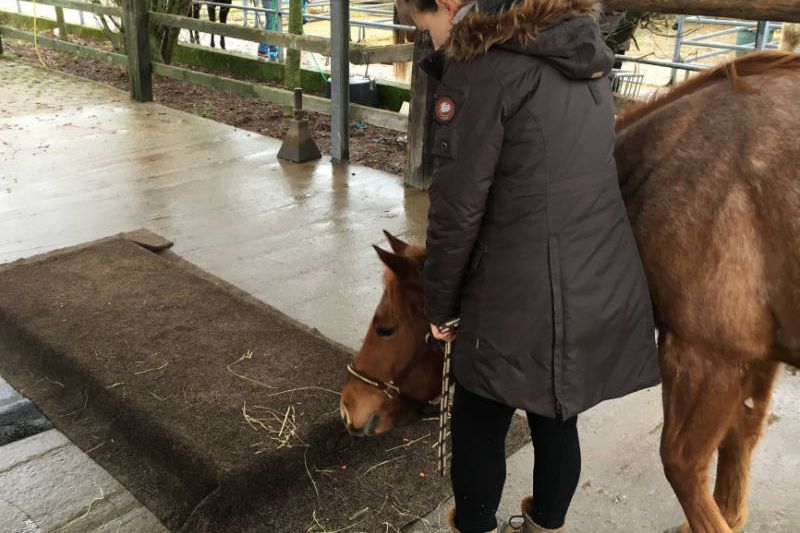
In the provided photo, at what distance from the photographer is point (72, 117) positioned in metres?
7.67

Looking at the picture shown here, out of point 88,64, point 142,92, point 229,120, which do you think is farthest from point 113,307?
point 88,64

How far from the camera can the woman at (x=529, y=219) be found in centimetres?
163

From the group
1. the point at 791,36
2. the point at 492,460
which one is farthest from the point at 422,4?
the point at 791,36

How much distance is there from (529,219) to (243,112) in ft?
23.1

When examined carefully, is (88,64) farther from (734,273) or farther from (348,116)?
(734,273)

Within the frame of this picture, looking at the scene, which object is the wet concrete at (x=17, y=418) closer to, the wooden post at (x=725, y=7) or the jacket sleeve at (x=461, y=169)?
the jacket sleeve at (x=461, y=169)

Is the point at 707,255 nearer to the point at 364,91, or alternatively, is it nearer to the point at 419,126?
the point at 419,126

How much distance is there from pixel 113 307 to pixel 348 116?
10.7 ft

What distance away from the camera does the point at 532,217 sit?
1.71m

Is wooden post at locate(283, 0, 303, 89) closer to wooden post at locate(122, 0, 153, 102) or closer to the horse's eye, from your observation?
wooden post at locate(122, 0, 153, 102)

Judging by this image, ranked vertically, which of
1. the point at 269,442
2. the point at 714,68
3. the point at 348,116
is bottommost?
the point at 269,442

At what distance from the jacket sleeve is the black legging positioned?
37 centimetres

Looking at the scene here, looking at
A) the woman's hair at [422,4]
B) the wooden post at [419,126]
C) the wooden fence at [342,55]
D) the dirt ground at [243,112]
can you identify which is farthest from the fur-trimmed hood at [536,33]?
the dirt ground at [243,112]

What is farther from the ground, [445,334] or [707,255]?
[707,255]
